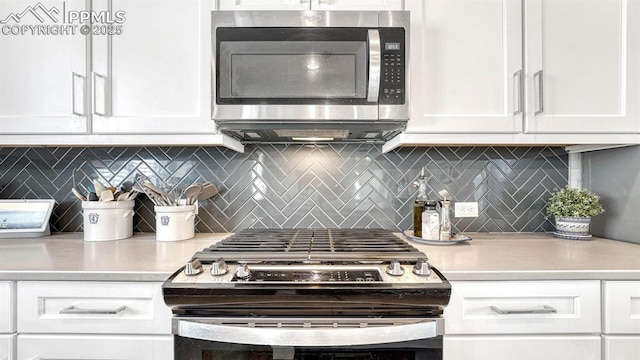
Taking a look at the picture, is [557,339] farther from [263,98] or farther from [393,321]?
[263,98]

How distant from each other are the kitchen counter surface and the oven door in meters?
0.19

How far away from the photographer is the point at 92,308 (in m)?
1.03

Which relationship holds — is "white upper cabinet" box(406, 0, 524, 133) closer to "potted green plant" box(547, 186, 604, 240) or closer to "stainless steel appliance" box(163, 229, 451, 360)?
"potted green plant" box(547, 186, 604, 240)

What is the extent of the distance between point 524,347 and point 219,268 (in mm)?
957

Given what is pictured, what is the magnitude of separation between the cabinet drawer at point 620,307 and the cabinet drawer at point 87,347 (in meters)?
1.33

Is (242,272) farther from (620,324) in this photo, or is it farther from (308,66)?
(620,324)

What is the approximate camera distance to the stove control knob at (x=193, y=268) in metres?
0.99

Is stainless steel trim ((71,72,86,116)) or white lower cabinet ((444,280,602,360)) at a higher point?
stainless steel trim ((71,72,86,116))

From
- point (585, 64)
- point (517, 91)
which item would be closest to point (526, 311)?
point (517, 91)

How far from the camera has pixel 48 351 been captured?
101cm

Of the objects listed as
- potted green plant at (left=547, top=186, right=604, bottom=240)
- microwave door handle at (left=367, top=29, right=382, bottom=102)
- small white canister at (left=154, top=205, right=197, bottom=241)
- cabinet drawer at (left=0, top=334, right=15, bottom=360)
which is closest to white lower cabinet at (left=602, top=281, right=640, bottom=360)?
potted green plant at (left=547, top=186, right=604, bottom=240)

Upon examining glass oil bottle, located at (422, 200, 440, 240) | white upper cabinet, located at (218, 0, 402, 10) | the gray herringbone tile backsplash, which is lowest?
glass oil bottle, located at (422, 200, 440, 240)

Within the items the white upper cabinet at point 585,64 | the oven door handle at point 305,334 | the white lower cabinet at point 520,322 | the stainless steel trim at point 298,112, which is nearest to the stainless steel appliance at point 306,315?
the oven door handle at point 305,334

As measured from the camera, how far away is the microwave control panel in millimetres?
1295
